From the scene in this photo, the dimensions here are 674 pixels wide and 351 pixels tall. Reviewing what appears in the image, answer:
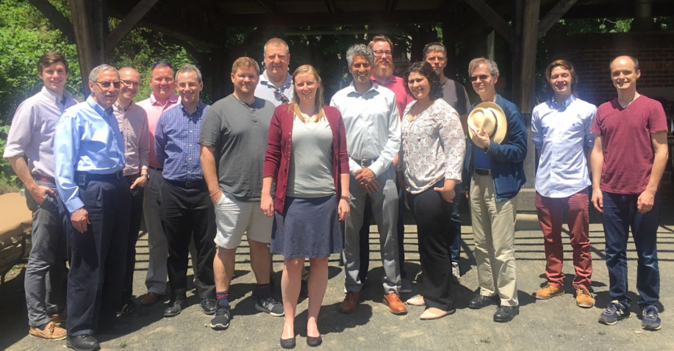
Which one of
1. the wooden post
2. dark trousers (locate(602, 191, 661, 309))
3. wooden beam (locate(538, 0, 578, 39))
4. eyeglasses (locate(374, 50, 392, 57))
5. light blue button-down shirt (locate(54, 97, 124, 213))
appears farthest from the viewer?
wooden beam (locate(538, 0, 578, 39))

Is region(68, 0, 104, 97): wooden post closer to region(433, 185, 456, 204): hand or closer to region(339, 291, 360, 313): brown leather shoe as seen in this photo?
region(339, 291, 360, 313): brown leather shoe

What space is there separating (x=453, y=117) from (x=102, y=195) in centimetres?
236

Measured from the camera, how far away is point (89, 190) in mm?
3518

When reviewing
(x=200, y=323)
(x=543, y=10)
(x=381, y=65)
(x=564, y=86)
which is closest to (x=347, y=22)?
(x=543, y=10)

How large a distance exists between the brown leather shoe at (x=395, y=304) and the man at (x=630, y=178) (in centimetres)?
136

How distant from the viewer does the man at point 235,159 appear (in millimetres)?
3787

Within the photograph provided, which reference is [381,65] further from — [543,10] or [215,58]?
[543,10]

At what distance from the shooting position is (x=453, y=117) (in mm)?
3730

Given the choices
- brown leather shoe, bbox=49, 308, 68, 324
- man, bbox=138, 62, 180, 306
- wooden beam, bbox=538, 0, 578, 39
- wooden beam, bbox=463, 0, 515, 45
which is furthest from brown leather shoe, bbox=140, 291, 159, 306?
wooden beam, bbox=538, 0, 578, 39

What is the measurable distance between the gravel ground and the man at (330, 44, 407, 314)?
29 centimetres

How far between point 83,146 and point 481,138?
2597 mm

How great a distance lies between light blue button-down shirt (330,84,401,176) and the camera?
3.89m

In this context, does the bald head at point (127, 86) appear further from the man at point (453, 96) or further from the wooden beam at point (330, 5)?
the wooden beam at point (330, 5)

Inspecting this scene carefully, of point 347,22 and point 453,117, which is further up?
point 347,22
